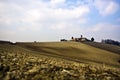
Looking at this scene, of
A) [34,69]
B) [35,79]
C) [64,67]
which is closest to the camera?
[35,79]

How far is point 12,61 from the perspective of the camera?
14.2 m

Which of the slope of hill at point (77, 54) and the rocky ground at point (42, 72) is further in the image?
the slope of hill at point (77, 54)

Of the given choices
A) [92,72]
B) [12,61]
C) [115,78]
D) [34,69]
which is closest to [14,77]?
[34,69]

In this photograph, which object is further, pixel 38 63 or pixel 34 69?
pixel 38 63

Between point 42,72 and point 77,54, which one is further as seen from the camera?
point 77,54

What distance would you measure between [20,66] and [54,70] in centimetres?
179

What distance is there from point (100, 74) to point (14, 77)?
4.49 metres

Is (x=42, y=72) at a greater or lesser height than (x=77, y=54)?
lesser

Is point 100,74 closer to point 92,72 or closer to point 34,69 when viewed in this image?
point 92,72

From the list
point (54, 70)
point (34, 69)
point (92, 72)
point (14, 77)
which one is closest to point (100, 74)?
point (92, 72)

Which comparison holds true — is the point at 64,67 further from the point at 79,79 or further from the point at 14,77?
the point at 14,77

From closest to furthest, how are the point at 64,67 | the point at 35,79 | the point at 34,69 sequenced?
1. the point at 35,79
2. the point at 34,69
3. the point at 64,67

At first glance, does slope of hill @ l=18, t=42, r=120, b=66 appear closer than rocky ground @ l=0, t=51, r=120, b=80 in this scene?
No

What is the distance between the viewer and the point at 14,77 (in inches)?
460
